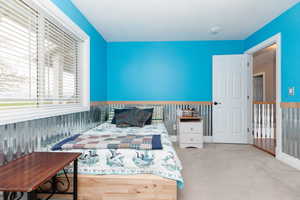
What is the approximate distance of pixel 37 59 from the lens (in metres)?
1.75

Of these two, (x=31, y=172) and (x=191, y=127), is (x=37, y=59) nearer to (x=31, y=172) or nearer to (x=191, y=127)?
(x=31, y=172)

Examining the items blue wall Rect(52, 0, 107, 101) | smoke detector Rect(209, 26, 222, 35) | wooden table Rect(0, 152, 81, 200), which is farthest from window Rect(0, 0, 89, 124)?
smoke detector Rect(209, 26, 222, 35)

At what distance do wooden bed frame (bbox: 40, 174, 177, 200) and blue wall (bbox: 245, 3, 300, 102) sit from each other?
2444mm

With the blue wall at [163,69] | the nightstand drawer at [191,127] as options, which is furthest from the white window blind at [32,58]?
the nightstand drawer at [191,127]

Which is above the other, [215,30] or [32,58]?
[215,30]

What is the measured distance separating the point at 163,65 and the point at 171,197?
299 centimetres

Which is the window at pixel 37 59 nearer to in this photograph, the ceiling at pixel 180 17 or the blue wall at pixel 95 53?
the blue wall at pixel 95 53

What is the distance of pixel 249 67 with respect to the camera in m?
3.73

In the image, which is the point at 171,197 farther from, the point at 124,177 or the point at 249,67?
the point at 249,67

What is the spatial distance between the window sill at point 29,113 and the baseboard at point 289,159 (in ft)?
10.7

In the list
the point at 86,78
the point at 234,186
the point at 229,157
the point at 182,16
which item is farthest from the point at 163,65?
the point at 234,186

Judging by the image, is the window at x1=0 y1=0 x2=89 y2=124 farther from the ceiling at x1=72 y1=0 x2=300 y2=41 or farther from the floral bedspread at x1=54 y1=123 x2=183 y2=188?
the floral bedspread at x1=54 y1=123 x2=183 y2=188

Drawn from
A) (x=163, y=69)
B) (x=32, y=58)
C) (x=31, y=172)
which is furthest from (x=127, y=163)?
(x=163, y=69)

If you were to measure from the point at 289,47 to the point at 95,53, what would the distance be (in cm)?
325
